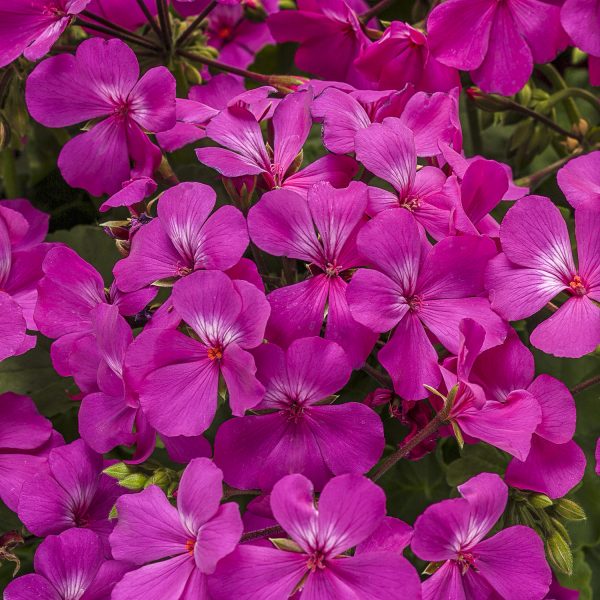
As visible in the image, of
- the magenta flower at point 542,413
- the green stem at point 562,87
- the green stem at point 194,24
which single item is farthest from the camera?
the green stem at point 562,87

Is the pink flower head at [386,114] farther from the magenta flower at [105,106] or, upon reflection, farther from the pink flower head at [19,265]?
the pink flower head at [19,265]

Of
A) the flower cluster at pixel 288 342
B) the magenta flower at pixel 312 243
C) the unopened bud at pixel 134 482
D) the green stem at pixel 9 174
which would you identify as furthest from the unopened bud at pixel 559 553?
the green stem at pixel 9 174

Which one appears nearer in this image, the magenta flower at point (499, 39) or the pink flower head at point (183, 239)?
the pink flower head at point (183, 239)

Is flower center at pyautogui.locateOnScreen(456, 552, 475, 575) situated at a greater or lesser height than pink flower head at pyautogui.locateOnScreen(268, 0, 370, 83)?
lesser

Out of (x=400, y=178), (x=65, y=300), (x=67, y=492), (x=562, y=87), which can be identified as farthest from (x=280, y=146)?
(x=562, y=87)

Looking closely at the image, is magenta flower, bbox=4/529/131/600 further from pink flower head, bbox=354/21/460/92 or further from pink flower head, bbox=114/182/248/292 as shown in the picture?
pink flower head, bbox=354/21/460/92

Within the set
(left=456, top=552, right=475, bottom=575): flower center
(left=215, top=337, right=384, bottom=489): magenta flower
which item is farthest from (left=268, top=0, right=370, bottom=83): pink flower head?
(left=456, top=552, right=475, bottom=575): flower center
